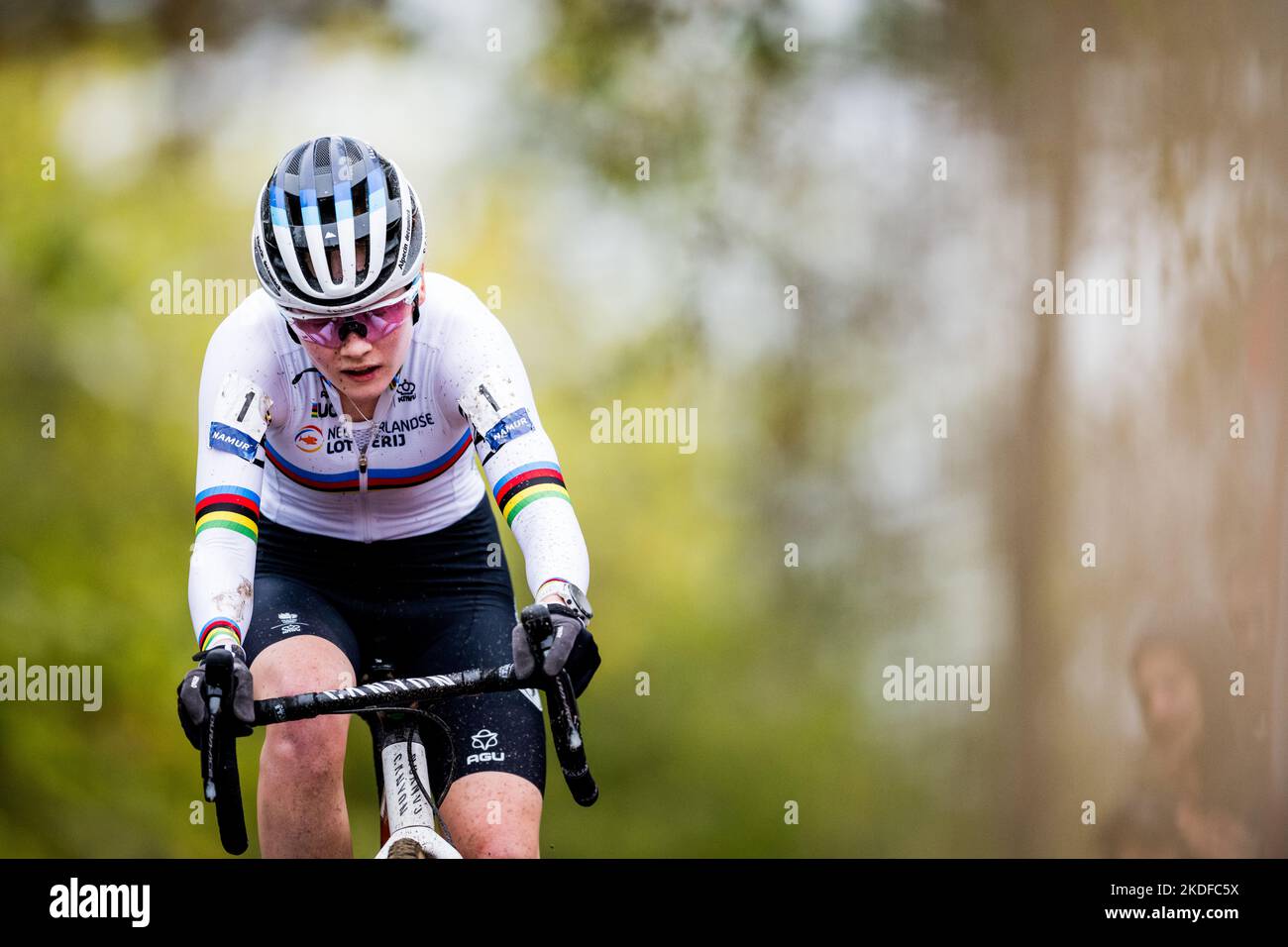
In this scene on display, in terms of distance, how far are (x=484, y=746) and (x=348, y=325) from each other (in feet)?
2.73

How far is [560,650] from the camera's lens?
1991 mm

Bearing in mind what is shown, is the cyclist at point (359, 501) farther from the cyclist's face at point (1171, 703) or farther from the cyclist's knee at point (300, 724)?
the cyclist's face at point (1171, 703)

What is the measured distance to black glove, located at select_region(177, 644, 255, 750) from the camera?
1973mm

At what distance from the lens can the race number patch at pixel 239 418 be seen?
7.69 ft

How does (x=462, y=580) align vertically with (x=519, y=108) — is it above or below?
below

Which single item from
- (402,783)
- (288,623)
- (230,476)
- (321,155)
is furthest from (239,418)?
(402,783)

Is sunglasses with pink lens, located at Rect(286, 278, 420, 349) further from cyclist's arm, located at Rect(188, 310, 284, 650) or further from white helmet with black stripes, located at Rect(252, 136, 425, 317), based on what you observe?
cyclist's arm, located at Rect(188, 310, 284, 650)

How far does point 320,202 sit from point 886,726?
3357 mm

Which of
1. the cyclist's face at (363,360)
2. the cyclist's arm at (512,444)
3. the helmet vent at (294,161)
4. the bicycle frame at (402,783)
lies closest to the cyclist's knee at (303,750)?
the bicycle frame at (402,783)

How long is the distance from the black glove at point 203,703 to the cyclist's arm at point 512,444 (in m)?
0.51

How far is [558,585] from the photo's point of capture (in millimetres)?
2174

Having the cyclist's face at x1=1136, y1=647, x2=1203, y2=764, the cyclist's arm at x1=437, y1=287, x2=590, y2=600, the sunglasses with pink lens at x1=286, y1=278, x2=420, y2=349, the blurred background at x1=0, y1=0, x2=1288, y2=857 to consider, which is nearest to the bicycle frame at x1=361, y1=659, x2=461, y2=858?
the cyclist's arm at x1=437, y1=287, x2=590, y2=600

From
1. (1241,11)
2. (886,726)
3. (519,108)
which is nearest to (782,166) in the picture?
(519,108)
